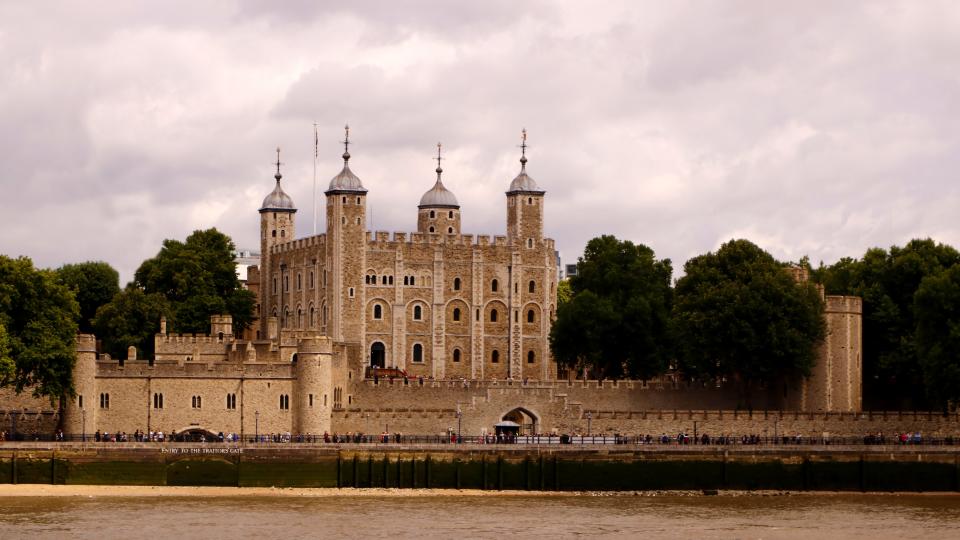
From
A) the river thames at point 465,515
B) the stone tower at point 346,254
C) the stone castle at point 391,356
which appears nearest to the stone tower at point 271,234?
the stone castle at point 391,356

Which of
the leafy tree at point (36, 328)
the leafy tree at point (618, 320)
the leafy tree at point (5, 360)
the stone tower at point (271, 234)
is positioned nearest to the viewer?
the leafy tree at point (5, 360)

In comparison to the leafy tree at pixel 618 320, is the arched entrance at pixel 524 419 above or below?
below

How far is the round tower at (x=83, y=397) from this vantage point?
310ft

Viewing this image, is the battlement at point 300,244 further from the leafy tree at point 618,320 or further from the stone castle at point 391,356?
the leafy tree at point 618,320

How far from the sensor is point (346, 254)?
119m

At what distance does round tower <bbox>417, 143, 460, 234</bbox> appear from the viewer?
123 metres

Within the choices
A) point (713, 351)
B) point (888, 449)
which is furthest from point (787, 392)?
point (888, 449)

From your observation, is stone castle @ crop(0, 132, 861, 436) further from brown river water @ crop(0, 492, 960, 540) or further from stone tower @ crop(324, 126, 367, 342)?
brown river water @ crop(0, 492, 960, 540)

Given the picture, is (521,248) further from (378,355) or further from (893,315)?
(893,315)

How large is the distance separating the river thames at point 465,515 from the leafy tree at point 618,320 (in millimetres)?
22495

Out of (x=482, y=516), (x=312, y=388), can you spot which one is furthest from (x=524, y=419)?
(x=482, y=516)

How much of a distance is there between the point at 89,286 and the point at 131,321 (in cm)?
1142

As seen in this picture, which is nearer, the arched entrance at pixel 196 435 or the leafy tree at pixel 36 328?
the leafy tree at pixel 36 328

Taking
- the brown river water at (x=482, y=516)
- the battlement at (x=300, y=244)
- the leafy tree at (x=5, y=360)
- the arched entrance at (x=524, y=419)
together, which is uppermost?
the battlement at (x=300, y=244)
